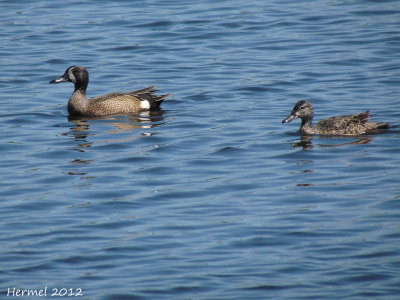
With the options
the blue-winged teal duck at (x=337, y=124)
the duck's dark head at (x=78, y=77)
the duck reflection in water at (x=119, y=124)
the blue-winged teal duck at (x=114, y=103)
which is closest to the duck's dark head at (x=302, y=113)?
the blue-winged teal duck at (x=337, y=124)

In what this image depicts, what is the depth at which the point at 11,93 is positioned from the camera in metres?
16.2

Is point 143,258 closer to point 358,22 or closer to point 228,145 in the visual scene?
point 228,145

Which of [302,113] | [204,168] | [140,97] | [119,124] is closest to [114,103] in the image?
[140,97]

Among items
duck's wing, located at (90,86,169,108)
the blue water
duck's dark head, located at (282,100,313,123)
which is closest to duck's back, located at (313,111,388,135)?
the blue water

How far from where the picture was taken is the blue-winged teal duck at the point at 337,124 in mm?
12445

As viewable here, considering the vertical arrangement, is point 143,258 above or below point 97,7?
below

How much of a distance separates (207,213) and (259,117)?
4.82 metres

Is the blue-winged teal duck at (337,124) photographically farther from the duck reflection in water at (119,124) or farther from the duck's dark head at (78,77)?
the duck's dark head at (78,77)

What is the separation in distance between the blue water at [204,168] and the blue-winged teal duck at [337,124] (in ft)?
0.65

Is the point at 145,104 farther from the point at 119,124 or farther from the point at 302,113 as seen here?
the point at 302,113

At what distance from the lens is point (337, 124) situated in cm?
1249

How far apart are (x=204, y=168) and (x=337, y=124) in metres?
2.49

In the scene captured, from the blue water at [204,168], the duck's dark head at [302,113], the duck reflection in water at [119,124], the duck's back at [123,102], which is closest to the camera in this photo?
the blue water at [204,168]

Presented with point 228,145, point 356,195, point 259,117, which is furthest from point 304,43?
point 356,195
